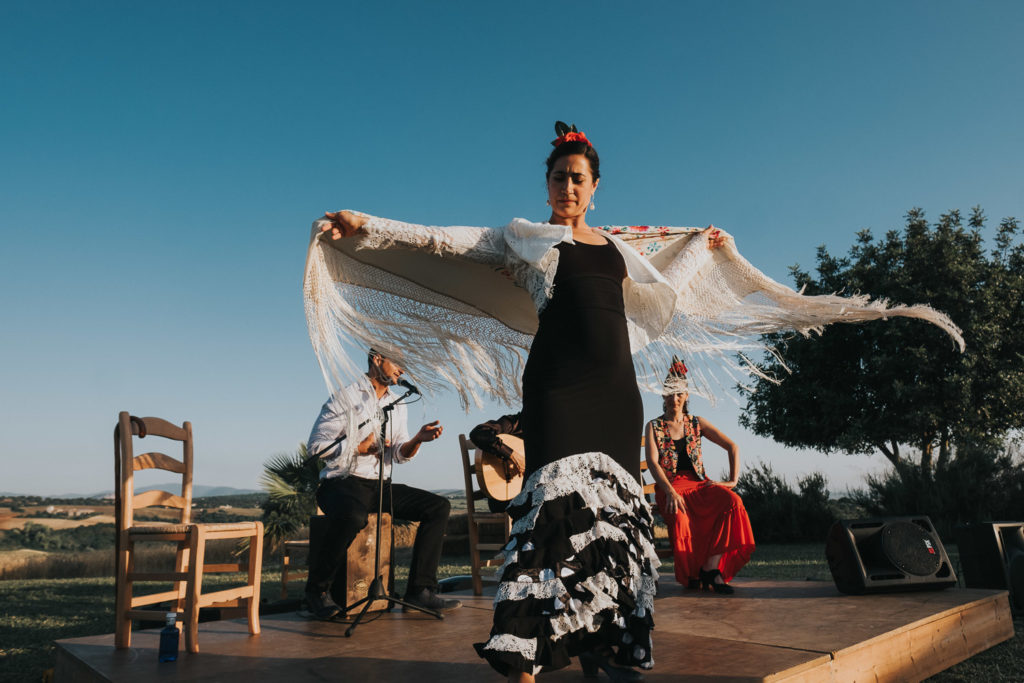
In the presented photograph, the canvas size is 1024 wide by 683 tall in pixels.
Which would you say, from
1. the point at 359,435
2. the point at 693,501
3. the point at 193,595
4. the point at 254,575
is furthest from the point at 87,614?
the point at 693,501

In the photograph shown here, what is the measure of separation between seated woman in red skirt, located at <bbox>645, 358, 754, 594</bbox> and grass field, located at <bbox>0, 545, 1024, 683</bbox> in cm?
139

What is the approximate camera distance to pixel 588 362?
210 cm

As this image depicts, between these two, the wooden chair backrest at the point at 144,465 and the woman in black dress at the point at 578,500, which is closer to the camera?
the woman in black dress at the point at 578,500

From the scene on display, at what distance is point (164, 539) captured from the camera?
3.14m

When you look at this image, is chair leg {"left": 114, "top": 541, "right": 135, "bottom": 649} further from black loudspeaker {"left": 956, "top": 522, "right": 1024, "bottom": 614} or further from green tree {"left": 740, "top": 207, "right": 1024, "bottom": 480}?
green tree {"left": 740, "top": 207, "right": 1024, "bottom": 480}

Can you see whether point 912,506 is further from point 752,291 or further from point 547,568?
point 547,568

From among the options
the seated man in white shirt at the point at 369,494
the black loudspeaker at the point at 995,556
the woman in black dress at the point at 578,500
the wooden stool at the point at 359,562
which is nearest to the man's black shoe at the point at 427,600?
the seated man in white shirt at the point at 369,494

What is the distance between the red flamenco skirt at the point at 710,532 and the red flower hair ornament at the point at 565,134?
111 inches

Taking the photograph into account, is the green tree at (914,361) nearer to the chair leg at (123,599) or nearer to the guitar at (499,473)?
the guitar at (499,473)

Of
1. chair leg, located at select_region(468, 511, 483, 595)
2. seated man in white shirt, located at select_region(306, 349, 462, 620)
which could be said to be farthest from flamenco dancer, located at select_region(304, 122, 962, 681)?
chair leg, located at select_region(468, 511, 483, 595)

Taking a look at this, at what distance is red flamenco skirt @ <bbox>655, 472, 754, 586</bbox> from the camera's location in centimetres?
429

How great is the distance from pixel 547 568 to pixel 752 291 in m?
1.99

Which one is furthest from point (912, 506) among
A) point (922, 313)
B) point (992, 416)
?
point (922, 313)

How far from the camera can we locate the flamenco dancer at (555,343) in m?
1.93
